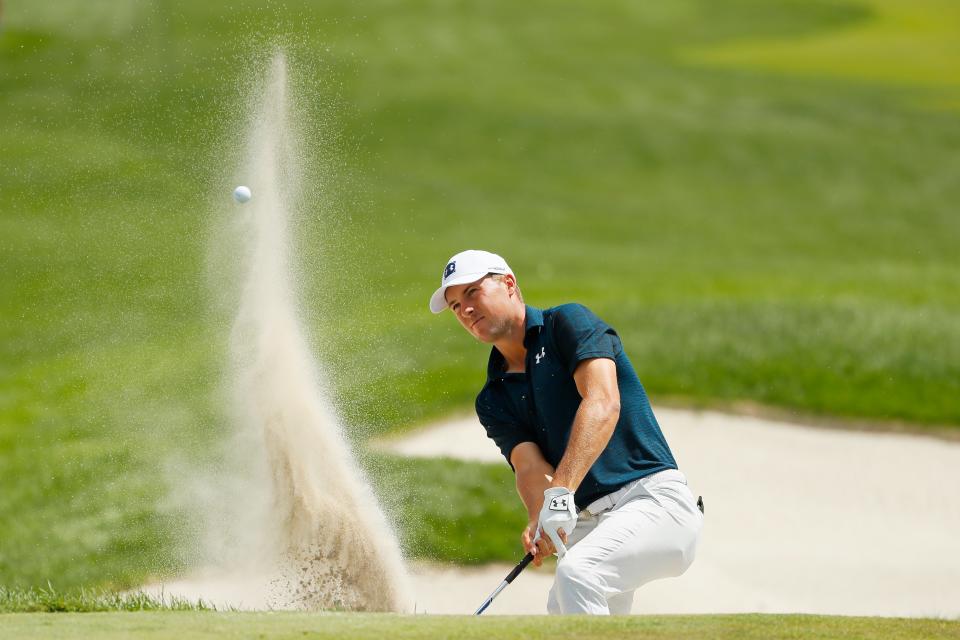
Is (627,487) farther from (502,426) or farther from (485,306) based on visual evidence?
(485,306)

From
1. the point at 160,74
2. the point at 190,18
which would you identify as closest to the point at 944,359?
the point at 160,74

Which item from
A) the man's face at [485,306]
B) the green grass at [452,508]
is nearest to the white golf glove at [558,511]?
the man's face at [485,306]

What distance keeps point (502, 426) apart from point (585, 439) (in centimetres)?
80

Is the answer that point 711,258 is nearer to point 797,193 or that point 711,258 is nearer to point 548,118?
point 797,193

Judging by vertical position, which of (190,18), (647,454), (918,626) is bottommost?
(918,626)

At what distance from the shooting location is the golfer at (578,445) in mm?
5012

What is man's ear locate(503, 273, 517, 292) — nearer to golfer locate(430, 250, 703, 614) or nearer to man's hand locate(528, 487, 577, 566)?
golfer locate(430, 250, 703, 614)

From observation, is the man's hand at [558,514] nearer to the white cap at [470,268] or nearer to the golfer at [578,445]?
the golfer at [578,445]

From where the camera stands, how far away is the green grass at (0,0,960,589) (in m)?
10.9

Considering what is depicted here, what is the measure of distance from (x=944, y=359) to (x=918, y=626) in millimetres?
8687

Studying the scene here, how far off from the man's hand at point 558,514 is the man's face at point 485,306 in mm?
800

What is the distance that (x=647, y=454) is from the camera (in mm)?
5340

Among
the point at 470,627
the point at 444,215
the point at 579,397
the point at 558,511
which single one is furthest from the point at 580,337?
the point at 444,215

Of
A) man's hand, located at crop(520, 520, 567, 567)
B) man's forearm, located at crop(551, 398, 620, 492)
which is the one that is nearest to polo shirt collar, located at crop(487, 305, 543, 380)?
man's forearm, located at crop(551, 398, 620, 492)
